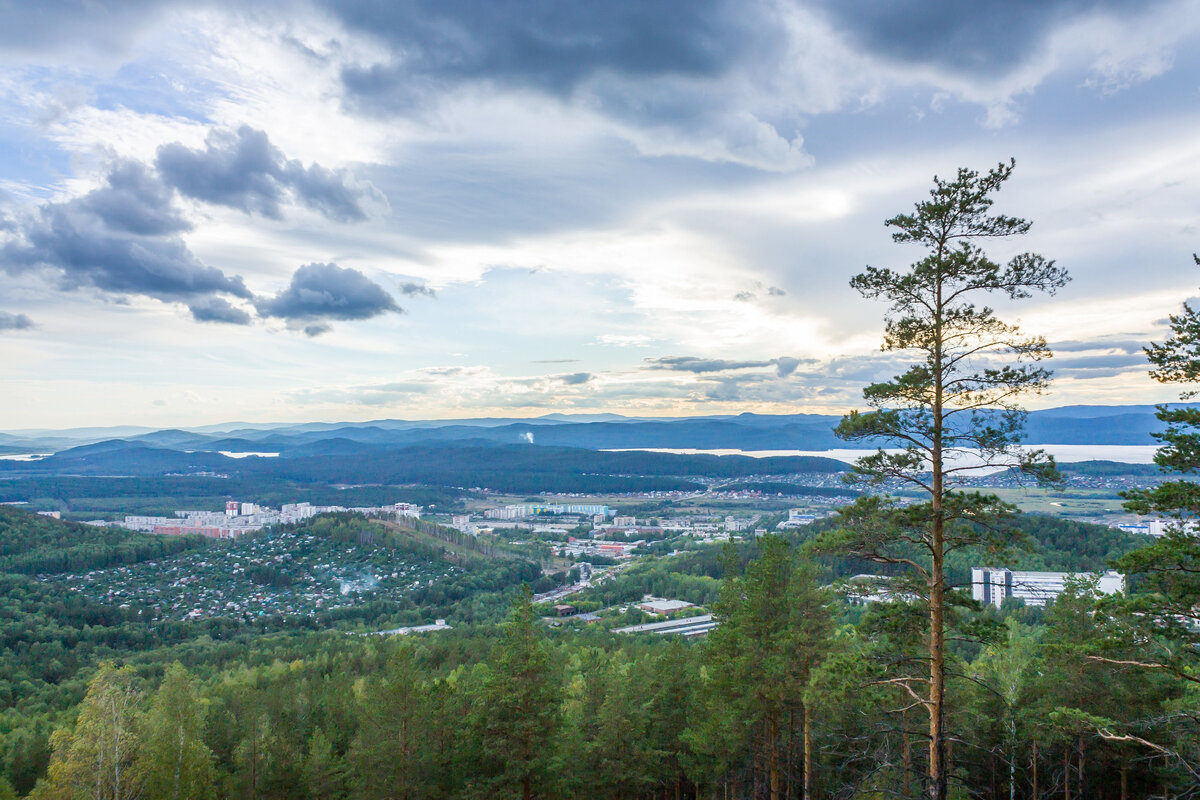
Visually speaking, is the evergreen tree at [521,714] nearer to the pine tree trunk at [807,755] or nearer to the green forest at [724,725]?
the green forest at [724,725]

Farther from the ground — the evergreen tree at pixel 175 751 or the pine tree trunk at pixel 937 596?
the pine tree trunk at pixel 937 596

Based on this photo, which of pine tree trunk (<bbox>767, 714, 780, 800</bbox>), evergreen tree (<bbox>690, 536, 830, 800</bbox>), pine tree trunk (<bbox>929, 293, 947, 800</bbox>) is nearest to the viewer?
pine tree trunk (<bbox>929, 293, 947, 800</bbox>)

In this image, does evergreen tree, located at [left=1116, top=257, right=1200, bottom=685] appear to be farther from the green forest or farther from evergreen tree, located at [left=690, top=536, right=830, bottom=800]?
evergreen tree, located at [left=690, top=536, right=830, bottom=800]

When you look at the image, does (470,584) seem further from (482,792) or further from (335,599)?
(482,792)

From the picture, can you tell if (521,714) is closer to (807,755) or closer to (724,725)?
(724,725)

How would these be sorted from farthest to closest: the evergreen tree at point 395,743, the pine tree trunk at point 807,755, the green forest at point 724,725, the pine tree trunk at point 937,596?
the evergreen tree at point 395,743
the pine tree trunk at point 807,755
the green forest at point 724,725
the pine tree trunk at point 937,596

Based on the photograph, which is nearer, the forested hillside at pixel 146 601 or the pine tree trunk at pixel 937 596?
the pine tree trunk at pixel 937 596

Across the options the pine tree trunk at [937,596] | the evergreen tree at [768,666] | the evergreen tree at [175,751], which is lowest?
the evergreen tree at [175,751]

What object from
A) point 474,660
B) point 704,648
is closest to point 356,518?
point 474,660

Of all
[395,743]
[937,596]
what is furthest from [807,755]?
[395,743]

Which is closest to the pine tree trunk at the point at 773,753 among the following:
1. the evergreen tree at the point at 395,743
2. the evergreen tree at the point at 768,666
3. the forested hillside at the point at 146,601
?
the evergreen tree at the point at 768,666

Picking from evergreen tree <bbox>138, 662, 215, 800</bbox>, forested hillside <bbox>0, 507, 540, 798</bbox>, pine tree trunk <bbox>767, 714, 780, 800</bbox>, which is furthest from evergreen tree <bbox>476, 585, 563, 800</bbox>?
forested hillside <bbox>0, 507, 540, 798</bbox>
